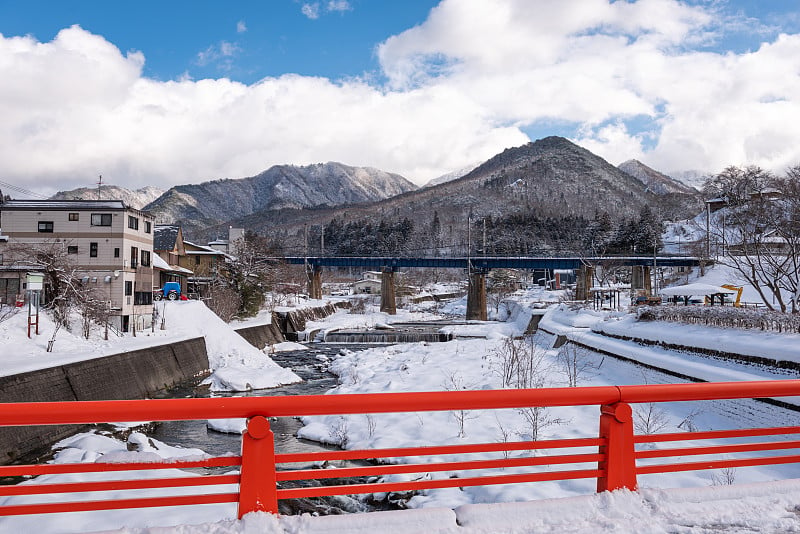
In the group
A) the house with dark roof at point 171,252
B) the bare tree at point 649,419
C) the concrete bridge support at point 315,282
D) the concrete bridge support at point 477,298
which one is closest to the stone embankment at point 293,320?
the house with dark roof at point 171,252

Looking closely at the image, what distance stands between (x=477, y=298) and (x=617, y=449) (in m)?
70.5

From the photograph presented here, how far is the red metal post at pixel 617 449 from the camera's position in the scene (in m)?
4.18

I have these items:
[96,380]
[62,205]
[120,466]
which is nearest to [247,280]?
[62,205]

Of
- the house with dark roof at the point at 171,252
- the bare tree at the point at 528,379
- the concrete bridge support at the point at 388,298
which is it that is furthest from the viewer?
the concrete bridge support at the point at 388,298

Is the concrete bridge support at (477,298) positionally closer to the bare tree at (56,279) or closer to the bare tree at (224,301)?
the bare tree at (224,301)

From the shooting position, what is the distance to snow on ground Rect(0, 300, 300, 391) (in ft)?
68.8

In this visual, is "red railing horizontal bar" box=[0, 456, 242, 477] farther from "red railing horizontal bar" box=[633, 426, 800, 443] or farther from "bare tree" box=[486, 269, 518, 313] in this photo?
"bare tree" box=[486, 269, 518, 313]

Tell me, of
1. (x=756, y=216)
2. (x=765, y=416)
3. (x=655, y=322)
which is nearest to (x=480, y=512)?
(x=765, y=416)

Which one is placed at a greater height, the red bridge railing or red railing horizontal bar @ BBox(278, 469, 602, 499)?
the red bridge railing

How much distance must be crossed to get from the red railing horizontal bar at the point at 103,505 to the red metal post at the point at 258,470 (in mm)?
95

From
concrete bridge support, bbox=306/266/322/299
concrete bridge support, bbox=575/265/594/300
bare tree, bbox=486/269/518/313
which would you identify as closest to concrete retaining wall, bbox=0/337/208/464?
concrete bridge support, bbox=575/265/594/300

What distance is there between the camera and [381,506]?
10836 millimetres

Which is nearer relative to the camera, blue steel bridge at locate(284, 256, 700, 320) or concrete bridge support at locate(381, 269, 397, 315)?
blue steel bridge at locate(284, 256, 700, 320)

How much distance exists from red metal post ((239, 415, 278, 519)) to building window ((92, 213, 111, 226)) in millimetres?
34153
